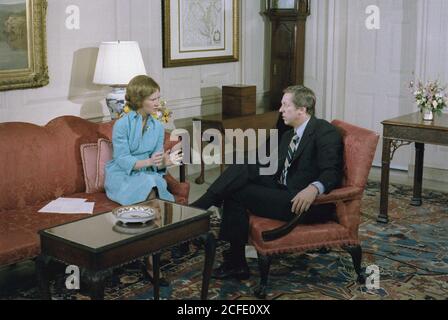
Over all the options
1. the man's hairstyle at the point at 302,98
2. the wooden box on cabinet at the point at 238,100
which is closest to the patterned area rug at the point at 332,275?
the man's hairstyle at the point at 302,98

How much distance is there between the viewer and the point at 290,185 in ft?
12.9

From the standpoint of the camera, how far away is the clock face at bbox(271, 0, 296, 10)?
22.8 ft

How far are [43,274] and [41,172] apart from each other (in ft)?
3.98

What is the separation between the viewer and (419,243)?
4625mm

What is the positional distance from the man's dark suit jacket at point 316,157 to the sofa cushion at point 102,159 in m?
1.28

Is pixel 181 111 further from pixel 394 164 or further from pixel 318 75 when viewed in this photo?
pixel 394 164

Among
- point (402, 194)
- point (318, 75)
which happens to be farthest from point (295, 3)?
point (402, 194)

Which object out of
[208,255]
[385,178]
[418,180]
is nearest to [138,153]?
[208,255]

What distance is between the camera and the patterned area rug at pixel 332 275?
3.72 metres

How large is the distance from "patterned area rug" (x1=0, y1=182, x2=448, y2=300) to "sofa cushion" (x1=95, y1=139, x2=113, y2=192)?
65cm

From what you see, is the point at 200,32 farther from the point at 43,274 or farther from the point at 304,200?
the point at 43,274

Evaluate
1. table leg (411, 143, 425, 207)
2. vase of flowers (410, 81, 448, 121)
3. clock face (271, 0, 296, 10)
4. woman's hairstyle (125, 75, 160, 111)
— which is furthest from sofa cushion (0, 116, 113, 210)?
clock face (271, 0, 296, 10)

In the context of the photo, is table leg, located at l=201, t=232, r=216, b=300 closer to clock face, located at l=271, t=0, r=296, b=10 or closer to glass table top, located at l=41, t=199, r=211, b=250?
glass table top, located at l=41, t=199, r=211, b=250

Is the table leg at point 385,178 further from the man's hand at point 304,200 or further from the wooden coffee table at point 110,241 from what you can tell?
the wooden coffee table at point 110,241
